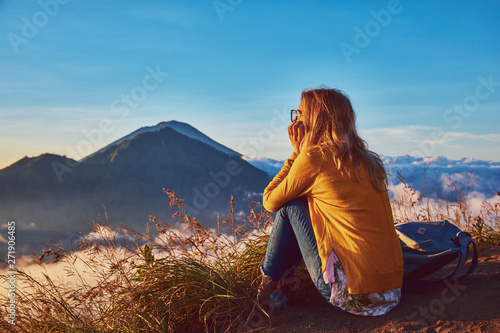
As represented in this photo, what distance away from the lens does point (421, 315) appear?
2832mm

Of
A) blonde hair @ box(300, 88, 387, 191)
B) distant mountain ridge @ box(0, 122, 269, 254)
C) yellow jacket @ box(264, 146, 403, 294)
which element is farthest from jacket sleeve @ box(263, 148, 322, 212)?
distant mountain ridge @ box(0, 122, 269, 254)

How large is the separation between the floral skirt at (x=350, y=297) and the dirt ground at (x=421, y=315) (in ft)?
0.30

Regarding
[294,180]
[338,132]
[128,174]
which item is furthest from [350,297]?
[128,174]

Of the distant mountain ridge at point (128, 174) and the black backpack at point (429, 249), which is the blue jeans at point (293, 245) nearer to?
the black backpack at point (429, 249)

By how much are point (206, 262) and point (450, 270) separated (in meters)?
2.45

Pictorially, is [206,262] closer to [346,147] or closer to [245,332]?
[245,332]

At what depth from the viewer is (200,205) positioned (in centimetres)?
357

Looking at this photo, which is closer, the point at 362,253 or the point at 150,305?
the point at 362,253

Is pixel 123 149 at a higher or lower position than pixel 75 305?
higher

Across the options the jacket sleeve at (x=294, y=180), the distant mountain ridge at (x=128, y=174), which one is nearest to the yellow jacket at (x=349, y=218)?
the jacket sleeve at (x=294, y=180)

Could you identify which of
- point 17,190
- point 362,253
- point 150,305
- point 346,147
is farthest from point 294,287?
point 17,190

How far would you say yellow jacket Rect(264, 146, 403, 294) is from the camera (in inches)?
102

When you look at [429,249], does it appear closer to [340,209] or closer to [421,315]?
[421,315]

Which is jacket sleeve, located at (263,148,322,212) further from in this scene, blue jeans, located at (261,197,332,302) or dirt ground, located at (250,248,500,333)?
dirt ground, located at (250,248,500,333)
